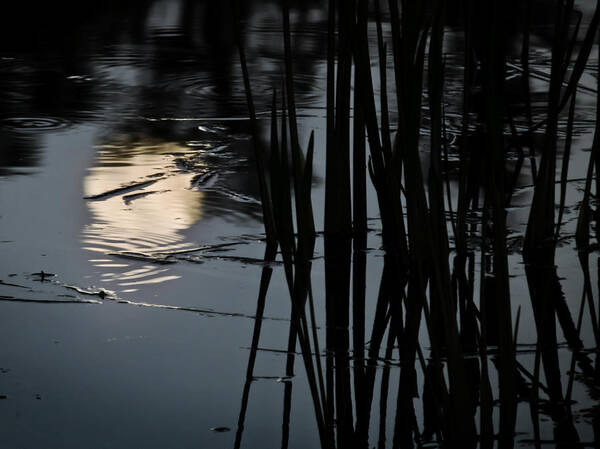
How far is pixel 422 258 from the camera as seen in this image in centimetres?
109

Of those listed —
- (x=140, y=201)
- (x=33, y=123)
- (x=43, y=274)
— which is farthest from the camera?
(x=33, y=123)

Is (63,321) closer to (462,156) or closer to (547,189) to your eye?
(462,156)

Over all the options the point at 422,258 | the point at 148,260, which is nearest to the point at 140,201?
the point at 148,260

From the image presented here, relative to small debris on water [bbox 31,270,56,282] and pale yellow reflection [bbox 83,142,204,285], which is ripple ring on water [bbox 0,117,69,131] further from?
small debris on water [bbox 31,270,56,282]

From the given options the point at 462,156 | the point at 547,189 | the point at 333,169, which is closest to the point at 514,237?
the point at 547,189

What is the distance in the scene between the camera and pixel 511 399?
0.80 m

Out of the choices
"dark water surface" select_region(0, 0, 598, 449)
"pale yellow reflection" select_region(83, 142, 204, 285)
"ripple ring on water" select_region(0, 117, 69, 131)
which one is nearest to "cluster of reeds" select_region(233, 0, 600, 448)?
"dark water surface" select_region(0, 0, 598, 449)

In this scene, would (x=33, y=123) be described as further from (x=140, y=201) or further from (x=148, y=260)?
(x=148, y=260)

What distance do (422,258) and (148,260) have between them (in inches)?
17.2

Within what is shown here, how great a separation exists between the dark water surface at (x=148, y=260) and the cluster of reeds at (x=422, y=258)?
0.07ft

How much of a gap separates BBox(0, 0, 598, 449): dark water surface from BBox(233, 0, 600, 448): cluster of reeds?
2 cm

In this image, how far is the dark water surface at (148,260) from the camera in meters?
0.91

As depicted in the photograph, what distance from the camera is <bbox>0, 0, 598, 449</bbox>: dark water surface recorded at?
0.91 metres

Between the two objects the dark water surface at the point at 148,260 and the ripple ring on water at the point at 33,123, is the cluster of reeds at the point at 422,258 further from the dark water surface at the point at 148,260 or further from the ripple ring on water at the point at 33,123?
the ripple ring on water at the point at 33,123
